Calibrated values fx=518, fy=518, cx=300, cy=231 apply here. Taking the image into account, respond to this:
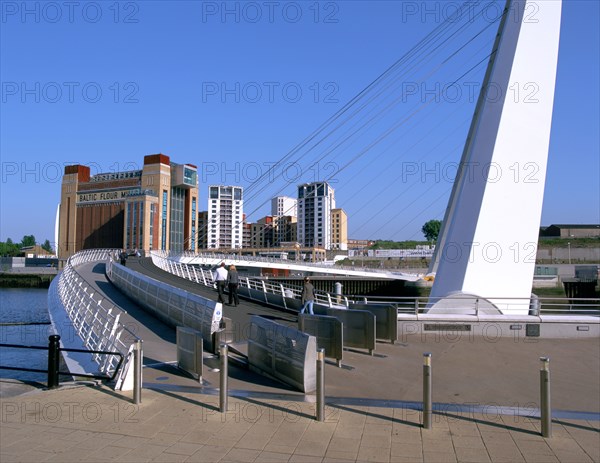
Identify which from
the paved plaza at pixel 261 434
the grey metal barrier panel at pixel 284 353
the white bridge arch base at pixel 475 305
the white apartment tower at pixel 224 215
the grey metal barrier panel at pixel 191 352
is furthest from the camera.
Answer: the white apartment tower at pixel 224 215

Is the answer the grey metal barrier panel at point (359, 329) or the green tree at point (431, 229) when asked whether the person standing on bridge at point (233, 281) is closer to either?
the grey metal barrier panel at point (359, 329)

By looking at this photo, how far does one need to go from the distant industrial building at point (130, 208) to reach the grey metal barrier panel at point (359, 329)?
10210 cm

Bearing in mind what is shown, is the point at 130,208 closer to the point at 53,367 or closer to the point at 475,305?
the point at 475,305

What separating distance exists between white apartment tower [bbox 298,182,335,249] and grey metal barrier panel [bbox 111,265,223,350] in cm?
13525

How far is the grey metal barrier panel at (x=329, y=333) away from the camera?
32.4 feet

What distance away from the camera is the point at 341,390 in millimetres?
8258

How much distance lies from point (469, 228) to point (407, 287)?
45786 mm

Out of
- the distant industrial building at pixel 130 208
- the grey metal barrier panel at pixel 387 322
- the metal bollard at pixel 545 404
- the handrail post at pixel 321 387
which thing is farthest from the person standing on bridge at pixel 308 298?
the distant industrial building at pixel 130 208

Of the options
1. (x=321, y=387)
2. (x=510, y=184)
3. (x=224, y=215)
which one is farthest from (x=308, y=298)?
(x=224, y=215)

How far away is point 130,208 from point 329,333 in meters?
108

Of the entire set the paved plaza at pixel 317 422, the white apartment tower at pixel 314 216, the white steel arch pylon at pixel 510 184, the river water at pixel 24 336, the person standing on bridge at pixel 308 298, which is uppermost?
the white apartment tower at pixel 314 216

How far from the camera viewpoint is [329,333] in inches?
399

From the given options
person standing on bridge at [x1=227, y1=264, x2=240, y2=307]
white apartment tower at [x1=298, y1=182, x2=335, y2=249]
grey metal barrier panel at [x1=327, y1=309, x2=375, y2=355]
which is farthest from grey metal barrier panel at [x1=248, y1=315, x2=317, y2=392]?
white apartment tower at [x1=298, y1=182, x2=335, y2=249]

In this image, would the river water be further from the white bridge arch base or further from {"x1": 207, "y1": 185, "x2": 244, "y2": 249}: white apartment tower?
{"x1": 207, "y1": 185, "x2": 244, "y2": 249}: white apartment tower
